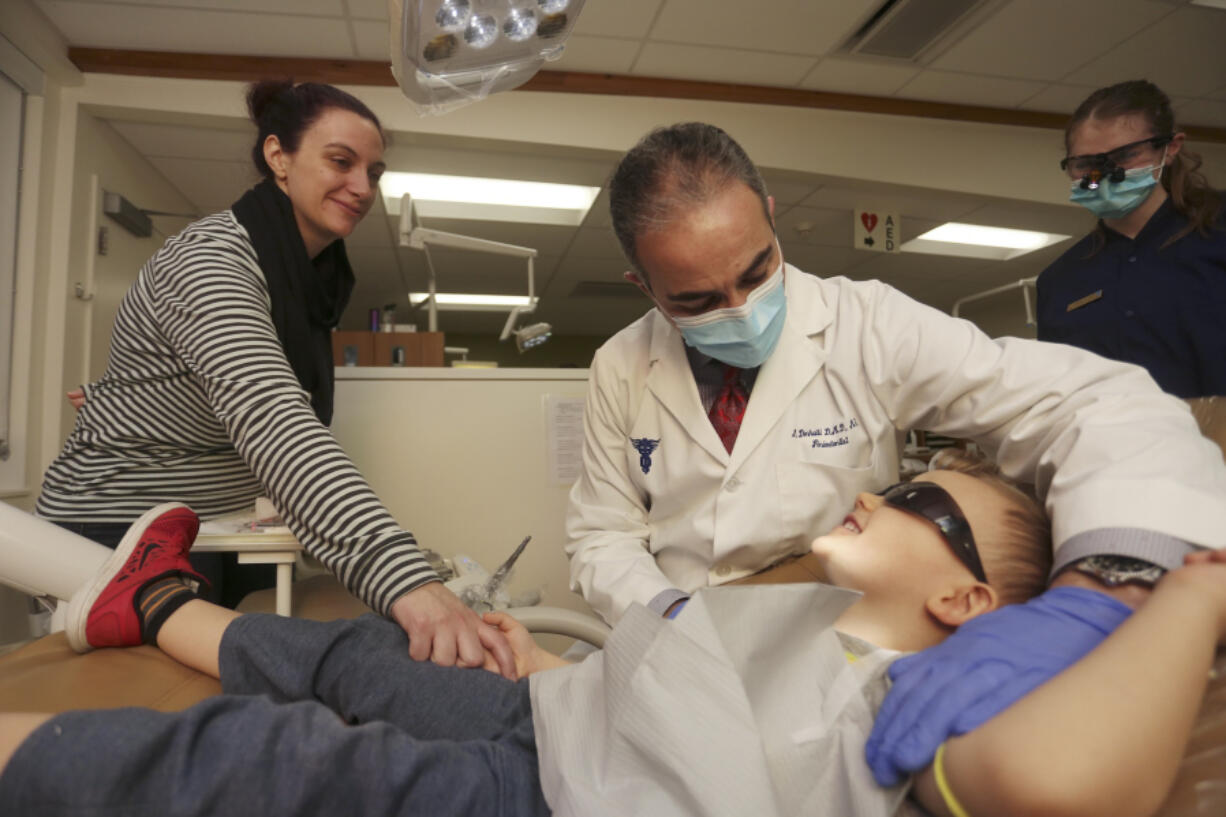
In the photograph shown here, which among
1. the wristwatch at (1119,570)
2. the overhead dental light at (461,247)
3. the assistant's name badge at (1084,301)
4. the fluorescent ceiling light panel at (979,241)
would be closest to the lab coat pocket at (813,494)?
the wristwatch at (1119,570)

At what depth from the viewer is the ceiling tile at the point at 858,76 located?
325 cm

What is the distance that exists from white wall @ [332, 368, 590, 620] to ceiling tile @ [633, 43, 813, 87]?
74.2 inches

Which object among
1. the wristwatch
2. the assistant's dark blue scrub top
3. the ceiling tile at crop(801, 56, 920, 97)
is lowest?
the wristwatch

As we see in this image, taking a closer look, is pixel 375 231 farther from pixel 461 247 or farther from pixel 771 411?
pixel 771 411

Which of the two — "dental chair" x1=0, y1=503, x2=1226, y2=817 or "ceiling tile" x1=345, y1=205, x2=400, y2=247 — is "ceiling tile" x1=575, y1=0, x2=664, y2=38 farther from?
"dental chair" x1=0, y1=503, x2=1226, y2=817

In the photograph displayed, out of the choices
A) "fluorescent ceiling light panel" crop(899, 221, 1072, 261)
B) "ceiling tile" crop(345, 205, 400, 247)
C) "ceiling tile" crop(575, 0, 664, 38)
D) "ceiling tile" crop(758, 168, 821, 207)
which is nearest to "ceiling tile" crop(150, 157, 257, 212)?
"ceiling tile" crop(345, 205, 400, 247)

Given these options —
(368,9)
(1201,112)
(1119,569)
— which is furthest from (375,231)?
(1201,112)

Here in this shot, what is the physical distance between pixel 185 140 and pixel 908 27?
3469 mm

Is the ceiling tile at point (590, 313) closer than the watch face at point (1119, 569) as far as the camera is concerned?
No

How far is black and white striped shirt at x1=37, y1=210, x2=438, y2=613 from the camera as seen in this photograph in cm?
89

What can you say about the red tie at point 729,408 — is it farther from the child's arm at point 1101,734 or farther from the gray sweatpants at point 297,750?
the child's arm at point 1101,734

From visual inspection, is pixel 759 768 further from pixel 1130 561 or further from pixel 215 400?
pixel 215 400

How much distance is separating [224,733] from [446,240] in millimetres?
1987

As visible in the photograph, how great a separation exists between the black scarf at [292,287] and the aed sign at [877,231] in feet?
12.1
